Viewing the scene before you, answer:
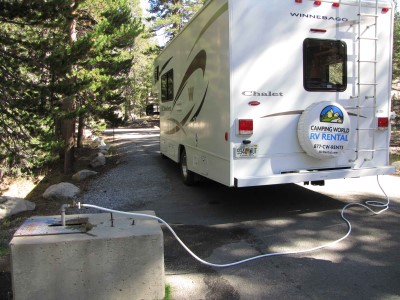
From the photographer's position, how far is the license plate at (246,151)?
18.5ft

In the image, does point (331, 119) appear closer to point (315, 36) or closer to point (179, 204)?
point (315, 36)

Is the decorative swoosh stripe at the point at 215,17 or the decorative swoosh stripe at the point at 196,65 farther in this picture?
the decorative swoosh stripe at the point at 196,65

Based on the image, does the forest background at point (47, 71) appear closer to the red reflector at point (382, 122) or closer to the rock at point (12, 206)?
the rock at point (12, 206)

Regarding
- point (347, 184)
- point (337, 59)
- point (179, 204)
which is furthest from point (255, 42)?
point (347, 184)

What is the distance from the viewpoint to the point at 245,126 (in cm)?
561

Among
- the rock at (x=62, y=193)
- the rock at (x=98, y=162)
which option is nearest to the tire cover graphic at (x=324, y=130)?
the rock at (x=62, y=193)

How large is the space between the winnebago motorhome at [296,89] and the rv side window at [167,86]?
294cm

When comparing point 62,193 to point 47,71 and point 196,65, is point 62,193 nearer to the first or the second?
point 47,71

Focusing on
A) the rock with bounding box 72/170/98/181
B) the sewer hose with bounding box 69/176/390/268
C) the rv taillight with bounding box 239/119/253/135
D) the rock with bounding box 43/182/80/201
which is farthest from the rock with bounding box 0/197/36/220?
the rv taillight with bounding box 239/119/253/135

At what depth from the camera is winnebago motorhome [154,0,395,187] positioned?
5.60 metres

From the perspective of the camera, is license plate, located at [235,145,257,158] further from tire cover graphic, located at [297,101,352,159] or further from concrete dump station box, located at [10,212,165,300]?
concrete dump station box, located at [10,212,165,300]

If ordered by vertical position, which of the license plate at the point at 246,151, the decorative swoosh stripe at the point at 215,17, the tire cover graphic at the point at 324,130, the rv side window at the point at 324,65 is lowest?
the license plate at the point at 246,151

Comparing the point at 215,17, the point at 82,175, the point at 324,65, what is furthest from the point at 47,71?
the point at 324,65

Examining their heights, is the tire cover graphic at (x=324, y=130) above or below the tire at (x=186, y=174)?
above
